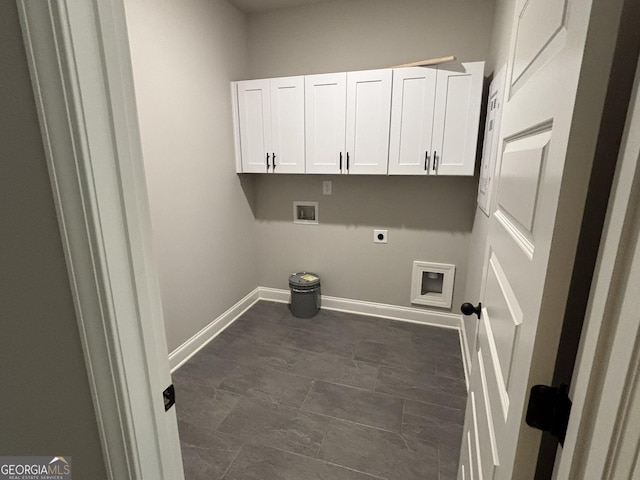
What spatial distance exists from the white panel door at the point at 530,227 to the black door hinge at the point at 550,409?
0.04 feet

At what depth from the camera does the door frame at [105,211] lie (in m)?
0.52

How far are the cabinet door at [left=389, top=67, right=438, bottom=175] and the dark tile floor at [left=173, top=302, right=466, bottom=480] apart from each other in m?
1.49

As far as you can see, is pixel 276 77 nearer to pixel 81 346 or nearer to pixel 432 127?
pixel 432 127

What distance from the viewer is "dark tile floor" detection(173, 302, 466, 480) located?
5.15 ft

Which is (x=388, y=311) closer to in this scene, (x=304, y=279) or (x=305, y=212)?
(x=304, y=279)

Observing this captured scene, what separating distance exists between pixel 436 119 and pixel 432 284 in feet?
4.81

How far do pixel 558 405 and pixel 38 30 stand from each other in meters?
1.03

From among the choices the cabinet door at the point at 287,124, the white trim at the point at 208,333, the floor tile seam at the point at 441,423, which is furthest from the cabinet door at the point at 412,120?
the white trim at the point at 208,333

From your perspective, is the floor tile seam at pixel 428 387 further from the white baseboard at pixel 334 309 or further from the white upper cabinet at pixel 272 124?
the white upper cabinet at pixel 272 124

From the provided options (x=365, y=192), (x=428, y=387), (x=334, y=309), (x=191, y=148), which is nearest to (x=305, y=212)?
(x=365, y=192)

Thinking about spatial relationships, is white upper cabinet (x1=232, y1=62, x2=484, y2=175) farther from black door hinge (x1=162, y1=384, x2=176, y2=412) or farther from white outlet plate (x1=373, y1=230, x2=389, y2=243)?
black door hinge (x1=162, y1=384, x2=176, y2=412)

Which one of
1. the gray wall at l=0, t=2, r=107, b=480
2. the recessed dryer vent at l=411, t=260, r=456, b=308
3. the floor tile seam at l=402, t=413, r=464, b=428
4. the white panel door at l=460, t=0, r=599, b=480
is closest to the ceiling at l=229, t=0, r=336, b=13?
the white panel door at l=460, t=0, r=599, b=480

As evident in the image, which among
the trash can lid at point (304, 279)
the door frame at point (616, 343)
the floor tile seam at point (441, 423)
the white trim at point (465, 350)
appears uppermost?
the door frame at point (616, 343)

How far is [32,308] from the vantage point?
2.30ft
